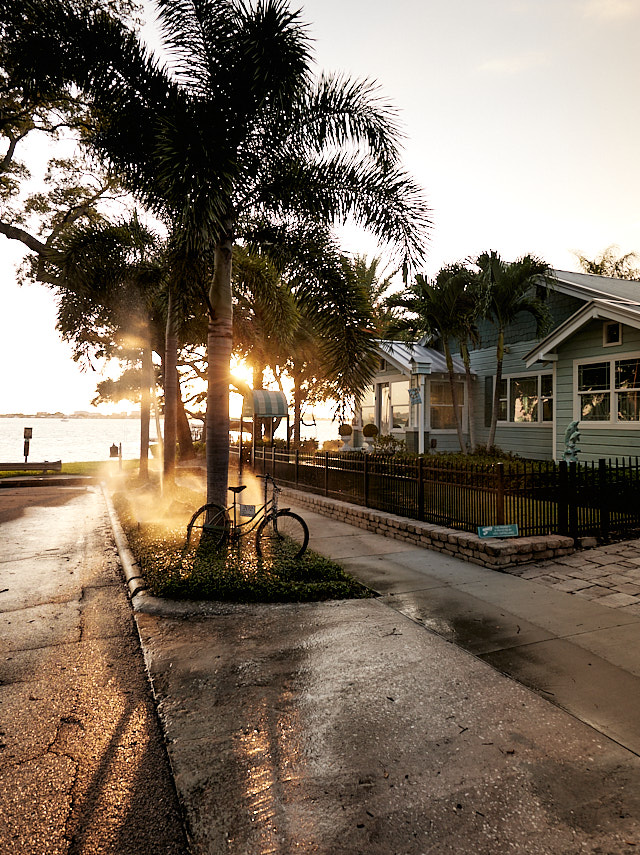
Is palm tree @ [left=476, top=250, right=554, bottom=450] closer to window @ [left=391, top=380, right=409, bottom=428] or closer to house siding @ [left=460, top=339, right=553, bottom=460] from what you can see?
house siding @ [left=460, top=339, right=553, bottom=460]

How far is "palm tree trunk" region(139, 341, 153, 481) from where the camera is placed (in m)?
19.9

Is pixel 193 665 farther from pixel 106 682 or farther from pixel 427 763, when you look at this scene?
pixel 427 763

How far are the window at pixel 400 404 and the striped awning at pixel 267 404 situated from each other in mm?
5812

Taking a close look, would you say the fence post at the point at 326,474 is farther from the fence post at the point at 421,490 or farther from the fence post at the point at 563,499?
the fence post at the point at 563,499

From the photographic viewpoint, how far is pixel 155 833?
2.59 m

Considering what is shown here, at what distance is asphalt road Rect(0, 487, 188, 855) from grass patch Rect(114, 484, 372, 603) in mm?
609

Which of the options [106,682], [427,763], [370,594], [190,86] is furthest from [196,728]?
[190,86]

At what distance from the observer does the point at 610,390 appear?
13.4m

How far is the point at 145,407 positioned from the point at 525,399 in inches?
586

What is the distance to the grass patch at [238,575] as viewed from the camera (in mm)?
6059

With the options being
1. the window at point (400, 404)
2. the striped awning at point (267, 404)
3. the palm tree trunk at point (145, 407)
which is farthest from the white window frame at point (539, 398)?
the palm tree trunk at point (145, 407)

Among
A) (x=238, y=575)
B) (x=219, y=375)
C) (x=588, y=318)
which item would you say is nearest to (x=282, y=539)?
(x=238, y=575)

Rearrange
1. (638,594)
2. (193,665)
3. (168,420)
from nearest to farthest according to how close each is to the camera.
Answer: (193,665) → (638,594) → (168,420)

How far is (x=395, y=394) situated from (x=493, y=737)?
1978 centimetres
